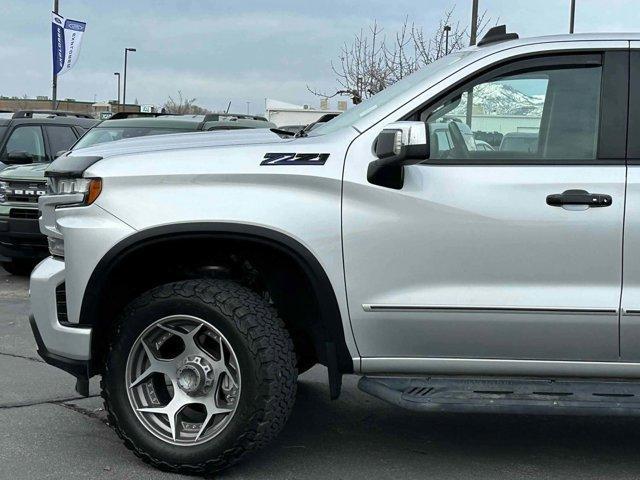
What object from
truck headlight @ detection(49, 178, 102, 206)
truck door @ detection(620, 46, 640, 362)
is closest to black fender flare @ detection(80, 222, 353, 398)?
truck headlight @ detection(49, 178, 102, 206)

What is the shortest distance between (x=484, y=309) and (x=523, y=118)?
0.89 meters

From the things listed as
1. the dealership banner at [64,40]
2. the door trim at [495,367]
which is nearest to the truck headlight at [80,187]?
the door trim at [495,367]

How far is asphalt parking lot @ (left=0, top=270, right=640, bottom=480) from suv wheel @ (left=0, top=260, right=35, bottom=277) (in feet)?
16.2

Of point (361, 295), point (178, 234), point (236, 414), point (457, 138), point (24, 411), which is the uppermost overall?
point (457, 138)

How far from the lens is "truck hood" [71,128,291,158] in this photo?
383 centimetres

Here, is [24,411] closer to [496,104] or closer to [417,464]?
[417,464]

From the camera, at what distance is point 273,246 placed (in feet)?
11.8

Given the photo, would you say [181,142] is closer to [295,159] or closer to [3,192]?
[295,159]

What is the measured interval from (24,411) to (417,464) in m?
2.30

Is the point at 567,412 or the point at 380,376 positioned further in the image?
the point at 380,376

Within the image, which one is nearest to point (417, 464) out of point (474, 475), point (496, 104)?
point (474, 475)

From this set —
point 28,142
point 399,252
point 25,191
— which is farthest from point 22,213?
point 399,252

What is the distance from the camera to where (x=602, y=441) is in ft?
14.4

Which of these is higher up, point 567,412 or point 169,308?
point 169,308
